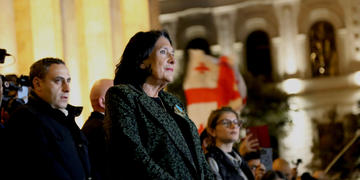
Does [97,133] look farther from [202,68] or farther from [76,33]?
[202,68]

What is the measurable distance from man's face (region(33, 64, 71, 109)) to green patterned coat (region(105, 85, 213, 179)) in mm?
868

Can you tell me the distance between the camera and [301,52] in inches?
1694

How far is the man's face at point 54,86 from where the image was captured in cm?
529

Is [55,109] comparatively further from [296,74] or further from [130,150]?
[296,74]

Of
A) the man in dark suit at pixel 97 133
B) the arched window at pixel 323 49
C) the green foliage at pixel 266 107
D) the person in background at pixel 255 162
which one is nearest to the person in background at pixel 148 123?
the man in dark suit at pixel 97 133

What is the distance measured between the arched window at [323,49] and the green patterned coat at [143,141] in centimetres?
3842

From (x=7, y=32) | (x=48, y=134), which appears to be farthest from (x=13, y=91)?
(x=7, y=32)

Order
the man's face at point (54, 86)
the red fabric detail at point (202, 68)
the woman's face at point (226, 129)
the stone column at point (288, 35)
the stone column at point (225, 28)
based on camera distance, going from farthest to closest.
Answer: the stone column at point (225, 28), the stone column at point (288, 35), the red fabric detail at point (202, 68), the woman's face at point (226, 129), the man's face at point (54, 86)

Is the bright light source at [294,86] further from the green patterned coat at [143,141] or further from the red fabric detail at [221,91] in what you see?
the green patterned coat at [143,141]

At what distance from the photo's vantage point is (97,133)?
6.04m

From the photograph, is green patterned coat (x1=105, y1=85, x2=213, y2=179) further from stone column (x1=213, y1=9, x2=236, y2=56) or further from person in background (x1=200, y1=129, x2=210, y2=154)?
stone column (x1=213, y1=9, x2=236, y2=56)

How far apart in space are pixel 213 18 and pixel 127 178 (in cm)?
4143

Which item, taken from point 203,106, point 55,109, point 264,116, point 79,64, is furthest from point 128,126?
point 264,116

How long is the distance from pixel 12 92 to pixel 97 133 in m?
1.15
